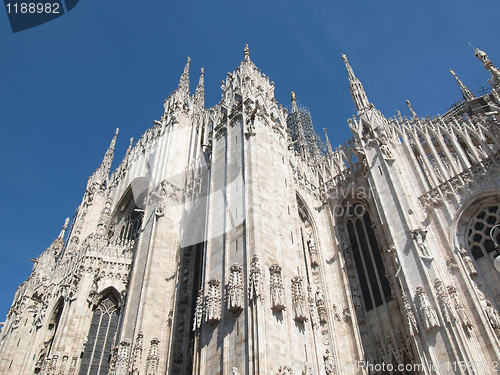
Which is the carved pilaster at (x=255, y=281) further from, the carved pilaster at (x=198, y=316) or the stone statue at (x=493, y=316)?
the stone statue at (x=493, y=316)

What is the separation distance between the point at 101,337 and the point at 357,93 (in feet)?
62.1

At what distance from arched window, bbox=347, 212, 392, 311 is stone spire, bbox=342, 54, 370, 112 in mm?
6192

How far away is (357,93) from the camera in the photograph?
23.2 metres

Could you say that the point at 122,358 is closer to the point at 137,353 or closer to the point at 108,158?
the point at 137,353

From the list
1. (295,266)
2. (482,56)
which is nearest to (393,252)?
(295,266)

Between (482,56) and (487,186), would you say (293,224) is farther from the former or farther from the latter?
(482,56)

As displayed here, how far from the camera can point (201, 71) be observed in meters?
35.9

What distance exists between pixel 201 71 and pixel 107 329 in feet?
79.8

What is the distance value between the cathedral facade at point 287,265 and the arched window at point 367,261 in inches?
2.6

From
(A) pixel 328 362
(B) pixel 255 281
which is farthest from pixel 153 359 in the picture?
(A) pixel 328 362

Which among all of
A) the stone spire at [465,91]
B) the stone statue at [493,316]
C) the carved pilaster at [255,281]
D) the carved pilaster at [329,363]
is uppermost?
the stone spire at [465,91]

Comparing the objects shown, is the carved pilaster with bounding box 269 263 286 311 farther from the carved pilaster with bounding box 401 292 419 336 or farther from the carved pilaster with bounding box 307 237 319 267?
the carved pilaster with bounding box 307 237 319 267

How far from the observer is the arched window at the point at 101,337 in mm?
17734

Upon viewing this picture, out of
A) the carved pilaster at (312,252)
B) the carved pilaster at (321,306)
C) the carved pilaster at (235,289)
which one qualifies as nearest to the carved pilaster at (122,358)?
the carved pilaster at (235,289)
